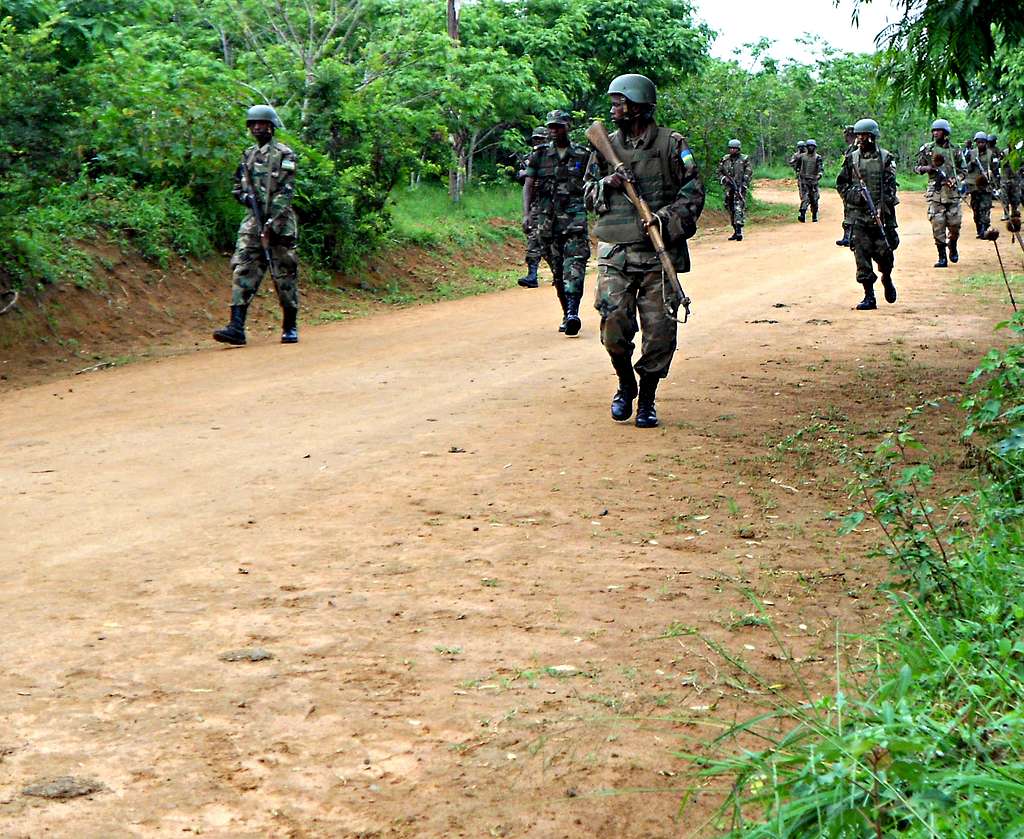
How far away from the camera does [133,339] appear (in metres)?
12.5

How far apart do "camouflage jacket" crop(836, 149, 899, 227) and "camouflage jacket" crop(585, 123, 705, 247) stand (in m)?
6.30

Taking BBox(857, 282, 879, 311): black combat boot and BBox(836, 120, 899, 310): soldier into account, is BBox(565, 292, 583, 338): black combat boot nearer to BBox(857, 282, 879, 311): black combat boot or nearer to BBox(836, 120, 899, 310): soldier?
BBox(836, 120, 899, 310): soldier

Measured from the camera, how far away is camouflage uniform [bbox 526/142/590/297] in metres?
12.4

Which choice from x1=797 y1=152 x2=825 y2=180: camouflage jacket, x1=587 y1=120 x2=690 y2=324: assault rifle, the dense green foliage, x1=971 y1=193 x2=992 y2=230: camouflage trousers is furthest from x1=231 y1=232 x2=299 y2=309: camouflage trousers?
x1=797 y1=152 x2=825 y2=180: camouflage jacket

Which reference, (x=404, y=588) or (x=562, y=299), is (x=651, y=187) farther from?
(x=562, y=299)

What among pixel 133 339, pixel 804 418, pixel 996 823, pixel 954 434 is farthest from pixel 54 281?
pixel 996 823

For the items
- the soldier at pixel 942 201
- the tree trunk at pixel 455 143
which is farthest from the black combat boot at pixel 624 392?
the tree trunk at pixel 455 143

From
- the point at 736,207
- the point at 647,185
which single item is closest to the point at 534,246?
the point at 647,185

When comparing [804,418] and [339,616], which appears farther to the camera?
[804,418]

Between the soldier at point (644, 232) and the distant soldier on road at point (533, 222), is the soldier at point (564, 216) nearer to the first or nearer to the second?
the distant soldier on road at point (533, 222)

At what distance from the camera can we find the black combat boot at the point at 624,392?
809 cm

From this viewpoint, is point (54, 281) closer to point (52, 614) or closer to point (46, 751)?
point (52, 614)

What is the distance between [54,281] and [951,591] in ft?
33.1

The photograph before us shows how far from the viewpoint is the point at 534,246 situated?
1543 cm
